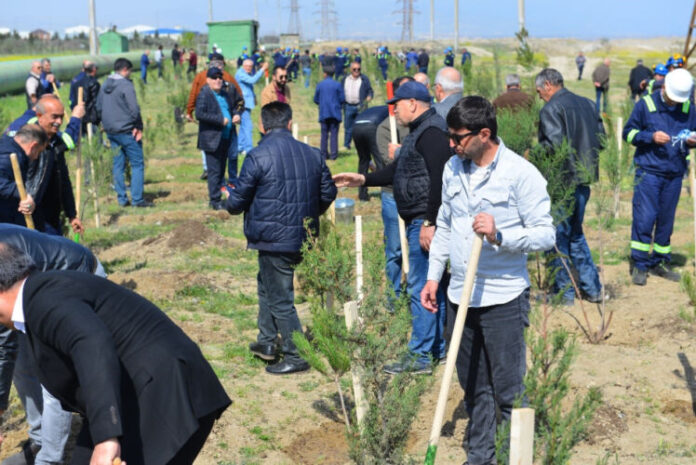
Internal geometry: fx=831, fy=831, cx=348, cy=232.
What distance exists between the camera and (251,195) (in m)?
5.38

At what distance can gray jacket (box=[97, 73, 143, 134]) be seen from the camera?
34.4 feet

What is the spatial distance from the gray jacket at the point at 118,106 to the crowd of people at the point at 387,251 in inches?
99.0

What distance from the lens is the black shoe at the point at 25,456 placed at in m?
4.44

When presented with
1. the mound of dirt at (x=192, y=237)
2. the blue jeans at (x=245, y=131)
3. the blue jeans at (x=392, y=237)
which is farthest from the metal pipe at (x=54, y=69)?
the blue jeans at (x=392, y=237)

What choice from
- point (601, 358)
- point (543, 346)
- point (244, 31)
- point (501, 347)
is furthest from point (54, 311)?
point (244, 31)

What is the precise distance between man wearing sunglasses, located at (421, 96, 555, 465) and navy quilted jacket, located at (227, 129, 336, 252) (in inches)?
58.6

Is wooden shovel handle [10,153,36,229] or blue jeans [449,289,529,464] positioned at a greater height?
wooden shovel handle [10,153,36,229]

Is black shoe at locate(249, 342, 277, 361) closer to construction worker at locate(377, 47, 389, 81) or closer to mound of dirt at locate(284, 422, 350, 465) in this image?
mound of dirt at locate(284, 422, 350, 465)

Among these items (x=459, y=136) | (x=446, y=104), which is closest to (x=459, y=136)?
(x=459, y=136)

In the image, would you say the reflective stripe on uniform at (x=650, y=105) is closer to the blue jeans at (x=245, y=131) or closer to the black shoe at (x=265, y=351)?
the black shoe at (x=265, y=351)

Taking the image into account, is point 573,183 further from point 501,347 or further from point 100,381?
point 100,381

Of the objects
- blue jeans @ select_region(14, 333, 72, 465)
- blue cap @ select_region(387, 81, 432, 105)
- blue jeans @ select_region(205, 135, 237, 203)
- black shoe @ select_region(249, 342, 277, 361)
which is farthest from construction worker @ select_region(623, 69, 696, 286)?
blue jeans @ select_region(14, 333, 72, 465)

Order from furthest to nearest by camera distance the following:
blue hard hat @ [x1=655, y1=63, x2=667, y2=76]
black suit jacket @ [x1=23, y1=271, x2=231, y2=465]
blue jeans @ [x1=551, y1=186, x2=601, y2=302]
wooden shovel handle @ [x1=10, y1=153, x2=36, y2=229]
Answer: blue hard hat @ [x1=655, y1=63, x2=667, y2=76]
blue jeans @ [x1=551, y1=186, x2=601, y2=302]
wooden shovel handle @ [x1=10, y1=153, x2=36, y2=229]
black suit jacket @ [x1=23, y1=271, x2=231, y2=465]

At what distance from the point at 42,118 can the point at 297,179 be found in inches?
85.5
